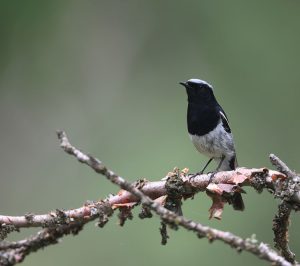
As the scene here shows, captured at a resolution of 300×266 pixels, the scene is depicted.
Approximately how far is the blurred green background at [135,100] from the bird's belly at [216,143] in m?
2.83

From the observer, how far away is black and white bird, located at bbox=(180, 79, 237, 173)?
17.5 ft

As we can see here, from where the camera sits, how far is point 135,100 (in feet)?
40.8

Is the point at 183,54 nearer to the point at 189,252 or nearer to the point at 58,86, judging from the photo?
the point at 58,86

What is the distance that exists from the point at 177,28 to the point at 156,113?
Answer: 3.18 metres

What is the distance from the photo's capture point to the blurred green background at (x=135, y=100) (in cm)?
887

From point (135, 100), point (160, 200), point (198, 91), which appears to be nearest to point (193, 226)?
point (160, 200)

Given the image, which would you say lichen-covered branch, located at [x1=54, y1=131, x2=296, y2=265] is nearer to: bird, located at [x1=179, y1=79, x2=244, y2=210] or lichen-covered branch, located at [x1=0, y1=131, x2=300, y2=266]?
lichen-covered branch, located at [x1=0, y1=131, x2=300, y2=266]

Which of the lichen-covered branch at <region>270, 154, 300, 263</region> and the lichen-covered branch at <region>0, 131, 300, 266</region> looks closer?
the lichen-covered branch at <region>0, 131, 300, 266</region>

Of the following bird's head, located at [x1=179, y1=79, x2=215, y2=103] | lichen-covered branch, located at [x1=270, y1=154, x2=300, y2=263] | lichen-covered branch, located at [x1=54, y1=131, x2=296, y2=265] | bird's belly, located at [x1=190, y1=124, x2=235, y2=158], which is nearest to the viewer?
lichen-covered branch, located at [x1=54, y1=131, x2=296, y2=265]

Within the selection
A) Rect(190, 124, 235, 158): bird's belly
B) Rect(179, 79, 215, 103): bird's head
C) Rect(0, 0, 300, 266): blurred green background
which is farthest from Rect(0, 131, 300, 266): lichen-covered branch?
Rect(0, 0, 300, 266): blurred green background

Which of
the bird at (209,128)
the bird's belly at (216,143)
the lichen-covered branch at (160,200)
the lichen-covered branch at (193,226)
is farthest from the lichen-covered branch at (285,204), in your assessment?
the bird's belly at (216,143)

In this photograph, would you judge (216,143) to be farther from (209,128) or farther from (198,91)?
(198,91)

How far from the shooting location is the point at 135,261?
8.46m

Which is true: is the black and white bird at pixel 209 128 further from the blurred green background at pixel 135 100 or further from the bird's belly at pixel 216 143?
the blurred green background at pixel 135 100
